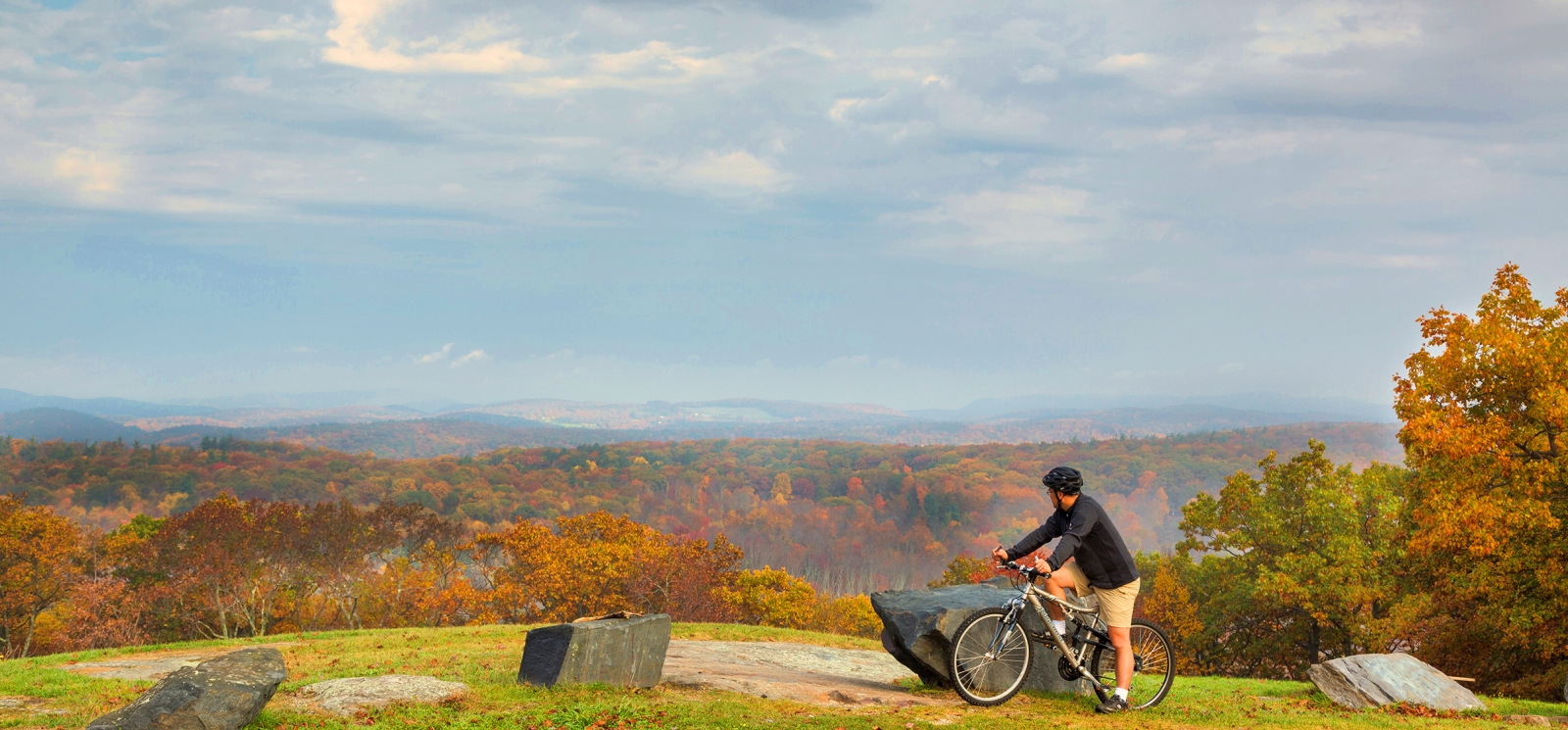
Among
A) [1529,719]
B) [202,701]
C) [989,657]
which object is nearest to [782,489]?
[1529,719]

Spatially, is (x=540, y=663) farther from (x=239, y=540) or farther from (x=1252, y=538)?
(x=239, y=540)

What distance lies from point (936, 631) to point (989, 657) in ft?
3.10

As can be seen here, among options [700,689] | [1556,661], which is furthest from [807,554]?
[700,689]

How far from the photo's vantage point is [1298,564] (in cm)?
3025

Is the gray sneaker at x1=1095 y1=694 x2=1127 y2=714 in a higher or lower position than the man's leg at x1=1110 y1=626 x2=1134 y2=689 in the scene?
lower

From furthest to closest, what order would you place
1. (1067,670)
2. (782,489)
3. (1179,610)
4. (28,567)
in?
(782,489) < (28,567) < (1179,610) < (1067,670)

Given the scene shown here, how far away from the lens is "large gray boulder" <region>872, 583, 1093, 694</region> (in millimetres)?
11258

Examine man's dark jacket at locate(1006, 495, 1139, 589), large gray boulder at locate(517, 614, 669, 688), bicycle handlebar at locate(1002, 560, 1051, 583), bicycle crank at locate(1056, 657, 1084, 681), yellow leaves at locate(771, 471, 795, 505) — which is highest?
man's dark jacket at locate(1006, 495, 1139, 589)

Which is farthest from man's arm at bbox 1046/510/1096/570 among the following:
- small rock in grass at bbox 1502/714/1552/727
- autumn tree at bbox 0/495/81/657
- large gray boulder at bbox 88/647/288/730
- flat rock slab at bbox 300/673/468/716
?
autumn tree at bbox 0/495/81/657

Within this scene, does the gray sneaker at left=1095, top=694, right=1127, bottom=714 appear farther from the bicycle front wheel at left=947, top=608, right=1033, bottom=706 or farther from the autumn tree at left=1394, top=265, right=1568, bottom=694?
the autumn tree at left=1394, top=265, right=1568, bottom=694

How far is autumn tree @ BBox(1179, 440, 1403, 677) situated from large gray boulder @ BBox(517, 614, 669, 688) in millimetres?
24730

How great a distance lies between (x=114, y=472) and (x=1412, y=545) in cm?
13186

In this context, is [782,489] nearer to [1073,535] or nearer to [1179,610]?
[1179,610]

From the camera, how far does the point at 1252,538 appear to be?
110ft
